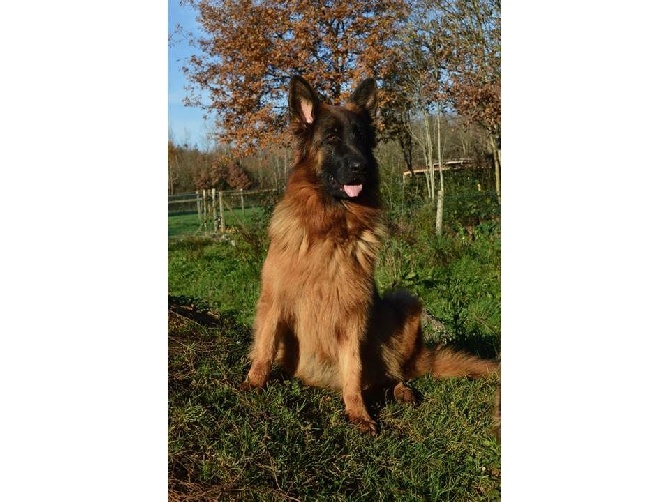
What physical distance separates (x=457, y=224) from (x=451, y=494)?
1.38 metres

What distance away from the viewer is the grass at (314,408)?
2590mm

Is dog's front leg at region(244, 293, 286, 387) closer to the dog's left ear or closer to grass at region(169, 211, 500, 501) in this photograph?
grass at region(169, 211, 500, 501)

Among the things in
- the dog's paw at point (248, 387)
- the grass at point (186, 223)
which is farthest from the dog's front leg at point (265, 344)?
the grass at point (186, 223)

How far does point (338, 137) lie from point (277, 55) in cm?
57

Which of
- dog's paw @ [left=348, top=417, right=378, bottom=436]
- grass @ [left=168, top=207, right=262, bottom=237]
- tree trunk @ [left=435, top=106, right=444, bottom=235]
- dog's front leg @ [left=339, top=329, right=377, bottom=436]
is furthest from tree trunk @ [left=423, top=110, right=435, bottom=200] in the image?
dog's paw @ [left=348, top=417, right=378, bottom=436]

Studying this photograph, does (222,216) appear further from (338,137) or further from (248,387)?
(248,387)

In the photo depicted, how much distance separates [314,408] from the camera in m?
3.03

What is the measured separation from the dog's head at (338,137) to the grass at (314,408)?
1.75 ft

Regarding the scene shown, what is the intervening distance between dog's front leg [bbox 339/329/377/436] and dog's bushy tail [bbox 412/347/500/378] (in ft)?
1.91

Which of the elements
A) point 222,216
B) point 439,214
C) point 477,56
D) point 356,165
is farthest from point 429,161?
point 222,216

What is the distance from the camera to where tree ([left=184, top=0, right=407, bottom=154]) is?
2996 mm

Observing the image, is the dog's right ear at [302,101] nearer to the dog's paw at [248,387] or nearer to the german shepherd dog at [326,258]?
the german shepherd dog at [326,258]
